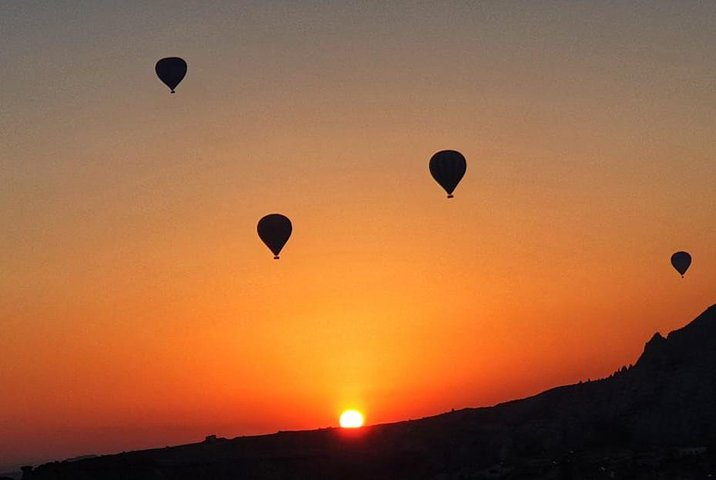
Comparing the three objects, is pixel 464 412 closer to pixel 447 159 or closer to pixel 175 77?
pixel 447 159

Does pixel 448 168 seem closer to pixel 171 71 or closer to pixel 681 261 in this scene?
pixel 171 71

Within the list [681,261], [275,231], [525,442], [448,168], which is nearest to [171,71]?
[275,231]

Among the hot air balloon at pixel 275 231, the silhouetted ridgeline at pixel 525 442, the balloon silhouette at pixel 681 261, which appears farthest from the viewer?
the balloon silhouette at pixel 681 261

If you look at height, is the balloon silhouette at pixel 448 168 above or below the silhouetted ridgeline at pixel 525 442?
above

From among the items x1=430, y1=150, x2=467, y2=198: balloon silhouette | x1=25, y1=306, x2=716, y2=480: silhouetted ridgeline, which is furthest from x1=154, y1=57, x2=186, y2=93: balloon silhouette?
x1=25, y1=306, x2=716, y2=480: silhouetted ridgeline

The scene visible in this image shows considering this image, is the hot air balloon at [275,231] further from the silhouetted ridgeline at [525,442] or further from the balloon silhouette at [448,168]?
the silhouetted ridgeline at [525,442]

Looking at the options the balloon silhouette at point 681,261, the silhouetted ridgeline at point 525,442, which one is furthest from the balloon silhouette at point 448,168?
the balloon silhouette at point 681,261
